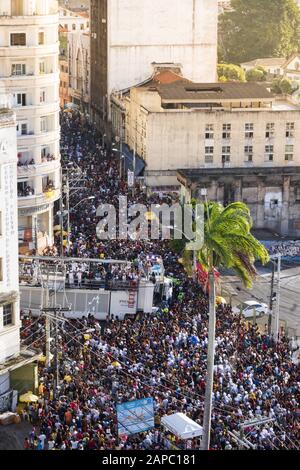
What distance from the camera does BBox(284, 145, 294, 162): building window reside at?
→ 365 feet

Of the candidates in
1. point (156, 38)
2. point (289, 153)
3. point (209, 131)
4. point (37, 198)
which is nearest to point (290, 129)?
point (289, 153)

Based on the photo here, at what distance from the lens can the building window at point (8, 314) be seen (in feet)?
203

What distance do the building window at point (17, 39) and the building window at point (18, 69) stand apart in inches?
63.4

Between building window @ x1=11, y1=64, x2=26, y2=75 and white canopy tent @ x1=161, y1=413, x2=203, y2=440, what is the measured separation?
3874 centimetres

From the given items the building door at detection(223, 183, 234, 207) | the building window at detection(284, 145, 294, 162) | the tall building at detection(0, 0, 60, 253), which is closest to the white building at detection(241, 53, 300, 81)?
the building window at detection(284, 145, 294, 162)

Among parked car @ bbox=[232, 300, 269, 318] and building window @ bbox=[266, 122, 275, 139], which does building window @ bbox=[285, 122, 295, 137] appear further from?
parked car @ bbox=[232, 300, 269, 318]

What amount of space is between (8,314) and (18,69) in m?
28.7

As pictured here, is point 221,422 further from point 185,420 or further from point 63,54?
point 63,54

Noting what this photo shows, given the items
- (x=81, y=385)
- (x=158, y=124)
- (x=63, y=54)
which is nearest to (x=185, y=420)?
(x=81, y=385)

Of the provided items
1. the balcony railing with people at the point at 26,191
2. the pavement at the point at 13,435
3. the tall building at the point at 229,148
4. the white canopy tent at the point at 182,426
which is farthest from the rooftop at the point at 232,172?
the white canopy tent at the point at 182,426

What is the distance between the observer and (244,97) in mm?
111000

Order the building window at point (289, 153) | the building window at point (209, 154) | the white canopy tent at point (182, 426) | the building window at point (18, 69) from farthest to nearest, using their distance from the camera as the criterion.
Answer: the building window at point (289, 153)
the building window at point (209, 154)
the building window at point (18, 69)
the white canopy tent at point (182, 426)

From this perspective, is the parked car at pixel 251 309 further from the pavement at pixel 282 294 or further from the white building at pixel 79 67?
the white building at pixel 79 67

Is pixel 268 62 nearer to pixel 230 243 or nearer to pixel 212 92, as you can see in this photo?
pixel 212 92
